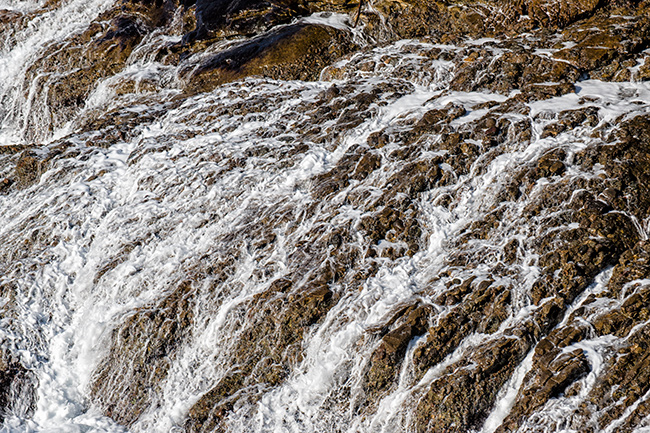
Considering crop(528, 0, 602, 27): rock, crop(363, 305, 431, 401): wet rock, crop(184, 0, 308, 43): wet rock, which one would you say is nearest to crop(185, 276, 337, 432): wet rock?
crop(363, 305, 431, 401): wet rock

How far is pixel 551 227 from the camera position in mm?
8164

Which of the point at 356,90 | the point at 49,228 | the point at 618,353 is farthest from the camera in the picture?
the point at 356,90

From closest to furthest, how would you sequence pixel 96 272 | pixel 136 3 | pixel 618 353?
pixel 618 353 < pixel 96 272 < pixel 136 3

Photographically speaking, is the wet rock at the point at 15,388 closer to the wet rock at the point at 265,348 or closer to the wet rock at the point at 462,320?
the wet rock at the point at 265,348

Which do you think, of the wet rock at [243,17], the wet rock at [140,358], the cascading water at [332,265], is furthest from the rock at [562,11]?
the wet rock at [140,358]

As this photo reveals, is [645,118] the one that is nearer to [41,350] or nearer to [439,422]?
[439,422]

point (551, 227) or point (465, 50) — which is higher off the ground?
point (465, 50)

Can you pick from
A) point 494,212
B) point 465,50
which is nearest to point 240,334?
point 494,212

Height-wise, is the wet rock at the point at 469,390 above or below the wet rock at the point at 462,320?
below

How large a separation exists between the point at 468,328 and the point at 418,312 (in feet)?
2.22

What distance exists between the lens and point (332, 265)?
A: 27.9 ft

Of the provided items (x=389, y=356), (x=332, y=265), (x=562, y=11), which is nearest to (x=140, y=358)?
(x=332, y=265)

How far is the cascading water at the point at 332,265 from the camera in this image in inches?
283

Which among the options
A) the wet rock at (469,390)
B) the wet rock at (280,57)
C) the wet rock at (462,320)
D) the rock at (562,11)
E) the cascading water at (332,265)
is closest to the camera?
the wet rock at (469,390)
